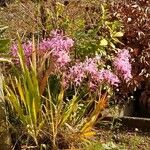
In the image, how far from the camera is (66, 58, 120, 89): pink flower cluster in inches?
203

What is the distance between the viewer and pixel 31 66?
16.1 feet

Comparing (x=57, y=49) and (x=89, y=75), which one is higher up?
(x=57, y=49)

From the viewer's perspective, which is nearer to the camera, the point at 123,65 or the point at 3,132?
the point at 3,132

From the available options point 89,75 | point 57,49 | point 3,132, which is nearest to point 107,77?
point 89,75

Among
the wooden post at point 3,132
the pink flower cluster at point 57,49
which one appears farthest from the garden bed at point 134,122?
the wooden post at point 3,132

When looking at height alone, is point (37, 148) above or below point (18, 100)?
below

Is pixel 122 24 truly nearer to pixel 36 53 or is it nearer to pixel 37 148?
pixel 36 53

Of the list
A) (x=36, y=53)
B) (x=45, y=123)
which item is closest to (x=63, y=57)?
(x=36, y=53)

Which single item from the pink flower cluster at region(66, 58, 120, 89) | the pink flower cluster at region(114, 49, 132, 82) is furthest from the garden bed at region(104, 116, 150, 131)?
the pink flower cluster at region(66, 58, 120, 89)

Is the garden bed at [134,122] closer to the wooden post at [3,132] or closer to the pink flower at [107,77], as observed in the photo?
the pink flower at [107,77]

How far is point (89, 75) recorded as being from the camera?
525cm

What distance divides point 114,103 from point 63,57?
119 centimetres

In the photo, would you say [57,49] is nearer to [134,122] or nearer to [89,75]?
[89,75]

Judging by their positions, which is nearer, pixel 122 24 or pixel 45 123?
pixel 45 123
